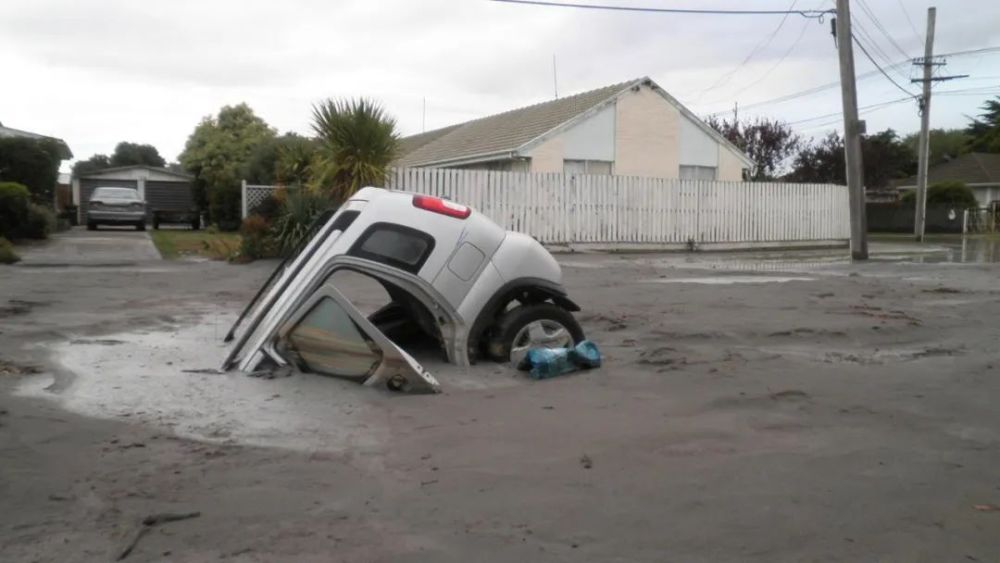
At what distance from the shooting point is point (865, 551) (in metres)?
3.66

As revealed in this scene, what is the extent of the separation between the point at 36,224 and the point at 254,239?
7715mm

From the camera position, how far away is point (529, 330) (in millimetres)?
7375

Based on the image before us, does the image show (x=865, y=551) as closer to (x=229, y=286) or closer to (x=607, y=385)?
(x=607, y=385)

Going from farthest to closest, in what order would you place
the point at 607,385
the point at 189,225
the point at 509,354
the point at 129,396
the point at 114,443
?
the point at 189,225
the point at 509,354
the point at 607,385
the point at 129,396
the point at 114,443

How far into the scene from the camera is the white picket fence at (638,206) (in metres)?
21.9

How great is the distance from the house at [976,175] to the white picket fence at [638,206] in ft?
97.7

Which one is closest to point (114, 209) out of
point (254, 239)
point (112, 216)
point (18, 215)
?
point (112, 216)

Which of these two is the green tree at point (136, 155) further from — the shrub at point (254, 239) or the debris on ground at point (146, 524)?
the debris on ground at point (146, 524)

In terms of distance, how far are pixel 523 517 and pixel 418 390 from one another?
2.45 m

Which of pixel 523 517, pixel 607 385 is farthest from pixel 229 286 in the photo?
pixel 523 517

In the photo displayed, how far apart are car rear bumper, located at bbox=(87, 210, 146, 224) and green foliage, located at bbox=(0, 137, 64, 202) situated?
155cm

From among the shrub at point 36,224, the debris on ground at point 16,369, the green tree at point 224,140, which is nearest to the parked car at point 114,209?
the shrub at point 36,224

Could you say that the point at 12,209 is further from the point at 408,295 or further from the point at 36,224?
the point at 408,295

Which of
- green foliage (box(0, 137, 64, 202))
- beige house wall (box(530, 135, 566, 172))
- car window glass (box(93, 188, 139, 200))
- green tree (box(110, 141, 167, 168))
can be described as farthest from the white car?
green tree (box(110, 141, 167, 168))
